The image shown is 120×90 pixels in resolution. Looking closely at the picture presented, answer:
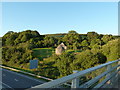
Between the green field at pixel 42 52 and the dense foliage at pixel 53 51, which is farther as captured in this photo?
the green field at pixel 42 52

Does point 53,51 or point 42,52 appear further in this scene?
point 42,52

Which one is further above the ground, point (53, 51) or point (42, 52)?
point (53, 51)

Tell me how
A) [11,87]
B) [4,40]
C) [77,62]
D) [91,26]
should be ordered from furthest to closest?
[91,26], [4,40], [77,62], [11,87]

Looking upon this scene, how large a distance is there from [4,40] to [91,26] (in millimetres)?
23581

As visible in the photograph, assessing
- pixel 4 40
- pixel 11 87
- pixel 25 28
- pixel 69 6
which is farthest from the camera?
pixel 25 28

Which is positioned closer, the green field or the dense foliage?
the dense foliage

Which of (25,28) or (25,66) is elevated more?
(25,28)

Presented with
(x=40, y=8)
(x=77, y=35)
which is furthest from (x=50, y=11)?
(x=77, y=35)

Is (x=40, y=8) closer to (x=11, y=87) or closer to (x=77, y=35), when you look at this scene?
(x=77, y=35)

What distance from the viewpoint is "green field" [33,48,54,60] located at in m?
28.4

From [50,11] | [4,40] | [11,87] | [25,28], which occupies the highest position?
[50,11]

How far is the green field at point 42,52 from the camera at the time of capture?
93.2ft

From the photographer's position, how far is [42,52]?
30.4 meters

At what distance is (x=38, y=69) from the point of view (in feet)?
74.2
